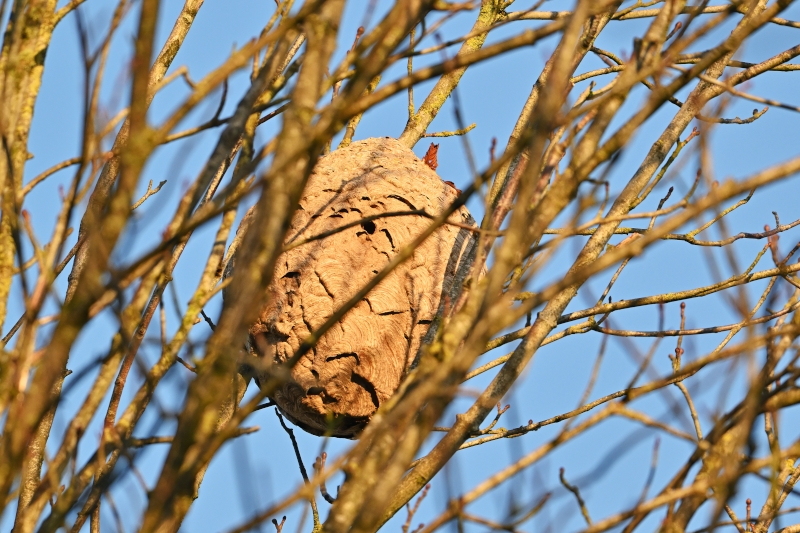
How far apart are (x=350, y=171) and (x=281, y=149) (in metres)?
1.65

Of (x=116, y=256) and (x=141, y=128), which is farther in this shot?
(x=116, y=256)

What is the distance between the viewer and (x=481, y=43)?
395 cm

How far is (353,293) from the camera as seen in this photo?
2939 millimetres

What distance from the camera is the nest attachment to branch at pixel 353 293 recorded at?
289 cm

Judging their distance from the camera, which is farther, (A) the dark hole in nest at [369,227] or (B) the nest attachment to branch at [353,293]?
(A) the dark hole in nest at [369,227]

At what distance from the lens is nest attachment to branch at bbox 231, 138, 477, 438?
9.48ft

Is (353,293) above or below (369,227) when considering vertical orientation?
below

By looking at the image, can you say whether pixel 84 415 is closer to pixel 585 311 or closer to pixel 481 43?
pixel 585 311

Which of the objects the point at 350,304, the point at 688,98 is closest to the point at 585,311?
the point at 688,98

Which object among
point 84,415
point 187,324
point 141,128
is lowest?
point 84,415

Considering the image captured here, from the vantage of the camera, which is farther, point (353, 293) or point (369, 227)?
point (369, 227)

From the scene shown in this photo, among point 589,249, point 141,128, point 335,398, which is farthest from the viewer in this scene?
point 335,398

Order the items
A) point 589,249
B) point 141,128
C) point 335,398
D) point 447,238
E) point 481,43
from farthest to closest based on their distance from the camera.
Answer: point 481,43 < point 447,238 < point 335,398 < point 589,249 < point 141,128

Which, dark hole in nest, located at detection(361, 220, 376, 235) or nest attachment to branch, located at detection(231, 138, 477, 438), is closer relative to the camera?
nest attachment to branch, located at detection(231, 138, 477, 438)
